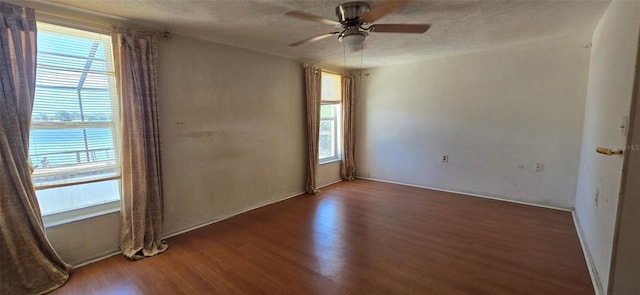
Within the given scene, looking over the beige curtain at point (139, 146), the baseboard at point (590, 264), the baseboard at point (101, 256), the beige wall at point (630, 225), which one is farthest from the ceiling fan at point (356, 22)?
the baseboard at point (101, 256)

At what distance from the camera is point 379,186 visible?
4.94 meters

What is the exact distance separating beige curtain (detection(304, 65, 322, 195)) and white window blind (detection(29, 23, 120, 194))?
257 centimetres

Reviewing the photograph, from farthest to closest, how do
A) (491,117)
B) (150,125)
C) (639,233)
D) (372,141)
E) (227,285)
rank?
(372,141) < (491,117) < (150,125) < (227,285) < (639,233)

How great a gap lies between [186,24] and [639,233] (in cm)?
378

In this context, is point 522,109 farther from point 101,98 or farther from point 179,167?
point 101,98

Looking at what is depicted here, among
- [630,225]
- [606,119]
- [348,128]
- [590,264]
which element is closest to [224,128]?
[348,128]

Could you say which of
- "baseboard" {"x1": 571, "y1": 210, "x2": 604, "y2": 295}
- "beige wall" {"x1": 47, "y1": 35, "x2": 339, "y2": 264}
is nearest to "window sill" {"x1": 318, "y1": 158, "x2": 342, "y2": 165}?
"beige wall" {"x1": 47, "y1": 35, "x2": 339, "y2": 264}

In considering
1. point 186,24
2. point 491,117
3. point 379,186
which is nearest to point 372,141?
point 379,186

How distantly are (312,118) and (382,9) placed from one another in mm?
2643

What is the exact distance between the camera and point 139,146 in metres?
2.56

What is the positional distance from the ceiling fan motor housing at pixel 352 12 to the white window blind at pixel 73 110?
2132mm

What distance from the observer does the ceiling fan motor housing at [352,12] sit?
2160mm

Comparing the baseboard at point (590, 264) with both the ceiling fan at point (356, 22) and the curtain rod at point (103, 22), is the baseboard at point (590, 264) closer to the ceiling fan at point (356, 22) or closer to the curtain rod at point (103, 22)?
the ceiling fan at point (356, 22)

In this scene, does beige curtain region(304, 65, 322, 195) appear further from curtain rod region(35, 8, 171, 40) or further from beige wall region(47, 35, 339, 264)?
curtain rod region(35, 8, 171, 40)
